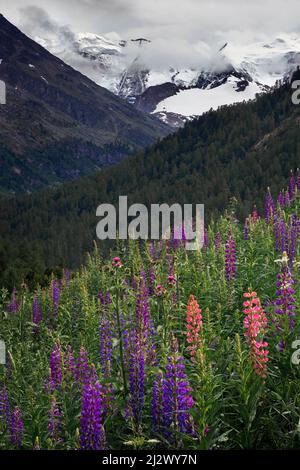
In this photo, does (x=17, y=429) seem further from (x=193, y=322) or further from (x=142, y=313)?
(x=193, y=322)

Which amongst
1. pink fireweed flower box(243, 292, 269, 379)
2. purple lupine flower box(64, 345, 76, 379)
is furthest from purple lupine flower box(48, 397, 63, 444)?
pink fireweed flower box(243, 292, 269, 379)

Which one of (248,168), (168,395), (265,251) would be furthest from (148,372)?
(248,168)

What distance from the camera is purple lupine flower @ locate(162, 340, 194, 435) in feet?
22.0

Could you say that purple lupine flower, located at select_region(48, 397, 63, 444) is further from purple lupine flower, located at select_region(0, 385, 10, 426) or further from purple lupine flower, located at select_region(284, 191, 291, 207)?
purple lupine flower, located at select_region(284, 191, 291, 207)

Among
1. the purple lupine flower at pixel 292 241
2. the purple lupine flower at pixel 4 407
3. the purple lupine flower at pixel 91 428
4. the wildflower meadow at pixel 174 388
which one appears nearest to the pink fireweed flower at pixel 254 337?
the wildflower meadow at pixel 174 388

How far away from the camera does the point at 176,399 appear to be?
6730 millimetres

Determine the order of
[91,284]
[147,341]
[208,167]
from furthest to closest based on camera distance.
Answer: [208,167], [91,284], [147,341]

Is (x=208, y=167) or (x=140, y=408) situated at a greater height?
(x=208, y=167)

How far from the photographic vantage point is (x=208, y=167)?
646ft

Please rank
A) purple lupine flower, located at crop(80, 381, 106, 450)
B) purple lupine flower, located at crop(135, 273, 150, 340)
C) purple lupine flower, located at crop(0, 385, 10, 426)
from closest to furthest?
purple lupine flower, located at crop(80, 381, 106, 450)
purple lupine flower, located at crop(0, 385, 10, 426)
purple lupine flower, located at crop(135, 273, 150, 340)

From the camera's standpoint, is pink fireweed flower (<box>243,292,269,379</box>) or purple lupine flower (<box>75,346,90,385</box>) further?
purple lupine flower (<box>75,346,90,385</box>)

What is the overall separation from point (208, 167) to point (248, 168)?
33149mm
